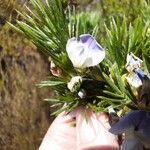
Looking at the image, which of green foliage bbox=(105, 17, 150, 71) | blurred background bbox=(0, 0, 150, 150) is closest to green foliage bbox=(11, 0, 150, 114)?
green foliage bbox=(105, 17, 150, 71)

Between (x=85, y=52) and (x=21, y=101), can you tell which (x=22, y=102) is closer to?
(x=21, y=101)

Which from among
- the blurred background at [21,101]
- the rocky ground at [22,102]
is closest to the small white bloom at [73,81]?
the blurred background at [21,101]

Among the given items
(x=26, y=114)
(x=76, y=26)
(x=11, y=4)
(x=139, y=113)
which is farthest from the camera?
(x=26, y=114)

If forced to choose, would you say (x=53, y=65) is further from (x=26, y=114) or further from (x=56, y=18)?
(x=26, y=114)

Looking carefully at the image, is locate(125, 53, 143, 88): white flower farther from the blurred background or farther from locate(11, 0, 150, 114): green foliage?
the blurred background

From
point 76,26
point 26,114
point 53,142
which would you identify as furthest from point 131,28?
point 26,114

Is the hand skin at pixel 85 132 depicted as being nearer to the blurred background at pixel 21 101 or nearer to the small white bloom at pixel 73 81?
the small white bloom at pixel 73 81
